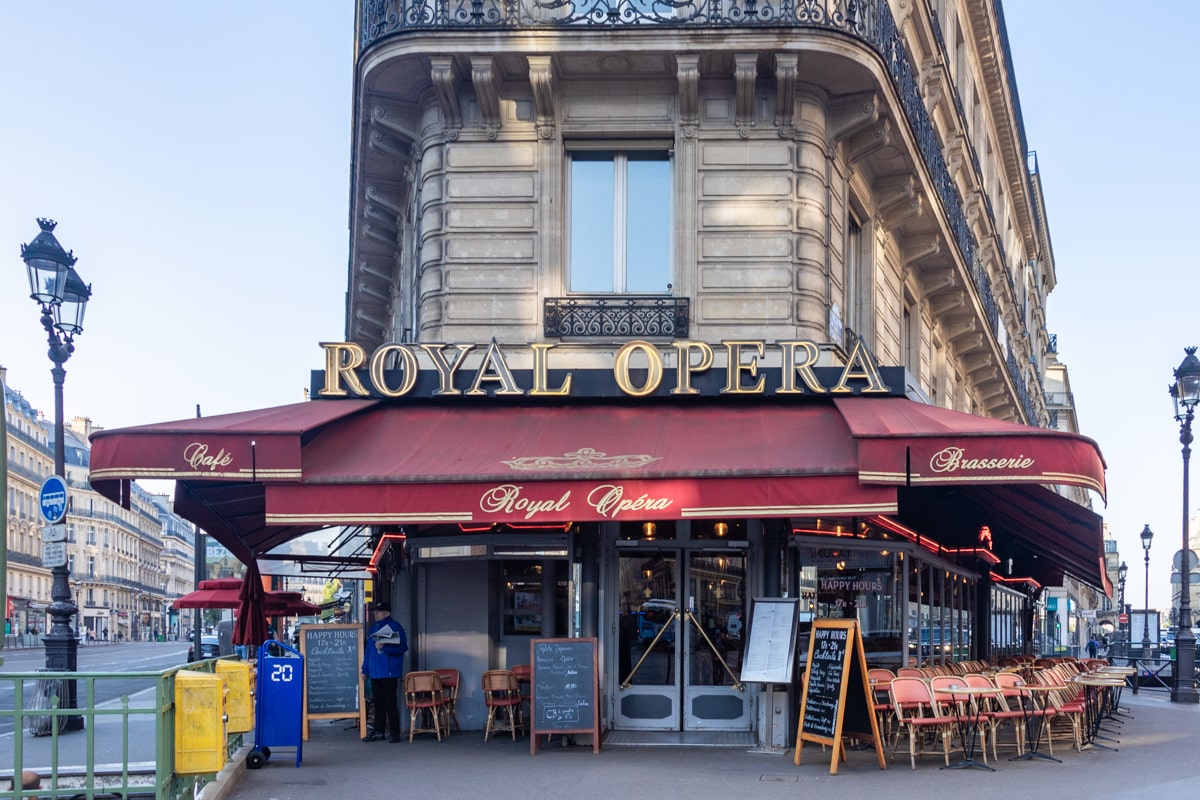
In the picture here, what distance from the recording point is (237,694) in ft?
38.5

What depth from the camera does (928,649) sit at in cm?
1841

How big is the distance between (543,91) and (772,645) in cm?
655

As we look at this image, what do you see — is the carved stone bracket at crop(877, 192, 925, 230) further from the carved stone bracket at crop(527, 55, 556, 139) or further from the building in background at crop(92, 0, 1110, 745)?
the carved stone bracket at crop(527, 55, 556, 139)

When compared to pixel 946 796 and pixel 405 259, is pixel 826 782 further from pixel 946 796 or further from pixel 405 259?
pixel 405 259

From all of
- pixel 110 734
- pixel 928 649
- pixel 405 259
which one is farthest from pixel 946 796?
pixel 405 259

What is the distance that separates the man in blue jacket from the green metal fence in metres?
1.98

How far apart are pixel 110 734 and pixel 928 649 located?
11.1m

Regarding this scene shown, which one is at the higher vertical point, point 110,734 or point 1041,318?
point 1041,318

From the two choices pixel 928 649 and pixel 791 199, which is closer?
pixel 791 199

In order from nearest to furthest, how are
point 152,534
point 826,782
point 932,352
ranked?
point 826,782, point 932,352, point 152,534

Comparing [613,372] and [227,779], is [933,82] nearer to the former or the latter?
[613,372]

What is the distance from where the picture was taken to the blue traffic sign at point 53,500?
1503cm

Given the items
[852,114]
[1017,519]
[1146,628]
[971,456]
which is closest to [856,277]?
[852,114]

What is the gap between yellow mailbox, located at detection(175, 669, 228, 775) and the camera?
30.6ft
